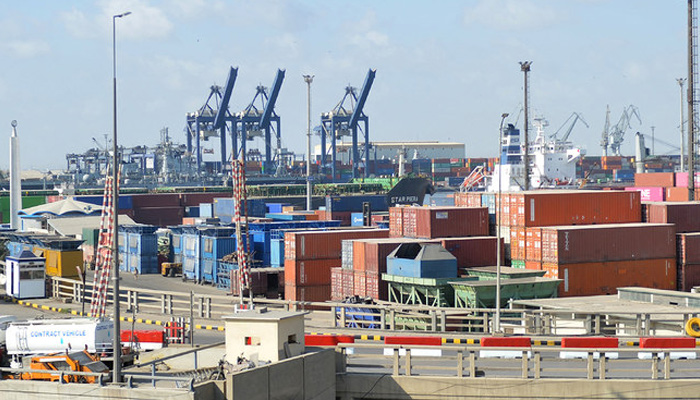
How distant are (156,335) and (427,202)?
6607cm

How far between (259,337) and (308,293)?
82.3ft

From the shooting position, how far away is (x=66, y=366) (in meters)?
17.6

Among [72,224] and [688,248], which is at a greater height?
[72,224]

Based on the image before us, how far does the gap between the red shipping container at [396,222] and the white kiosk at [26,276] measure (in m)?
15.7

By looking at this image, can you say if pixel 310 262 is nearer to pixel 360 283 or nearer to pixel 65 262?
pixel 360 283

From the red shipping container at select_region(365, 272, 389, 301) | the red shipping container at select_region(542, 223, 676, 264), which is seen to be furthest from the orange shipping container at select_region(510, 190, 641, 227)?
the red shipping container at select_region(365, 272, 389, 301)

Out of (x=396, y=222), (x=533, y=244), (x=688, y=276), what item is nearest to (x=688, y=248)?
(x=688, y=276)

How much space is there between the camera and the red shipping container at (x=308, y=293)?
138 feet

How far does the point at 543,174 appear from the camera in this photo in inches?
4222

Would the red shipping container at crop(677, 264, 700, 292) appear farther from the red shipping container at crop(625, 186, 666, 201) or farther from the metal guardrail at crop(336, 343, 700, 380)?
the red shipping container at crop(625, 186, 666, 201)

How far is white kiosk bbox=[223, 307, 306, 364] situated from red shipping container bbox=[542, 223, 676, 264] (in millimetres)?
22468

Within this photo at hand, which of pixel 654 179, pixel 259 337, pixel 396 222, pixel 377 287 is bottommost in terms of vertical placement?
pixel 377 287

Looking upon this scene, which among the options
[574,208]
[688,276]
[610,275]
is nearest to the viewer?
[610,275]

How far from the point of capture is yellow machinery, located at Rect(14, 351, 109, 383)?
16781 millimetres
